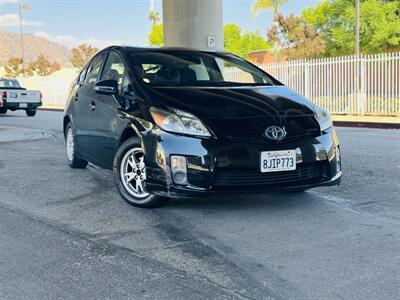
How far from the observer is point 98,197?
5.66 meters

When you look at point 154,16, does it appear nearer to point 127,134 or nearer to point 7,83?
point 7,83

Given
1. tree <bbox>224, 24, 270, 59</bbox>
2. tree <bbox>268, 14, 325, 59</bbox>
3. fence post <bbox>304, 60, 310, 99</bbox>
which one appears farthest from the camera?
tree <bbox>224, 24, 270, 59</bbox>

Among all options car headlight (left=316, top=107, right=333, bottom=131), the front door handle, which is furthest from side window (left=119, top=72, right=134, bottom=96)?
car headlight (left=316, top=107, right=333, bottom=131)

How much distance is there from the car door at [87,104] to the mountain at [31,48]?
11071cm

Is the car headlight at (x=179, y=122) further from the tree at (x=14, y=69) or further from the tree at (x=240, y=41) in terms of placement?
the tree at (x=14, y=69)

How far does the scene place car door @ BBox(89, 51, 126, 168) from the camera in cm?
544

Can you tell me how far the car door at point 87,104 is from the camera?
6173 mm

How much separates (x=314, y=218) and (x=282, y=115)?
916 mm

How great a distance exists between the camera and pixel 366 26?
99.8 feet

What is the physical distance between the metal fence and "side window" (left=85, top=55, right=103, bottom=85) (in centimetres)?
1286

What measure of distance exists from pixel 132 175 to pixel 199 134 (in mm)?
947

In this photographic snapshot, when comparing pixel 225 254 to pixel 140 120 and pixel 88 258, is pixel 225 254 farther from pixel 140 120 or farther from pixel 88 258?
pixel 140 120

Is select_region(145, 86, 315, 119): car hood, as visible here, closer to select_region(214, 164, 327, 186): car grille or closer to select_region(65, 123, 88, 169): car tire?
select_region(214, 164, 327, 186): car grille

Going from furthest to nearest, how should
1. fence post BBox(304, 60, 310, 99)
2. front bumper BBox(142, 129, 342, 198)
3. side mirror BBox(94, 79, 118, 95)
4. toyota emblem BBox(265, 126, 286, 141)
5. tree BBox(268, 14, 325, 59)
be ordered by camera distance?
tree BBox(268, 14, 325, 59) → fence post BBox(304, 60, 310, 99) → side mirror BBox(94, 79, 118, 95) → toyota emblem BBox(265, 126, 286, 141) → front bumper BBox(142, 129, 342, 198)
